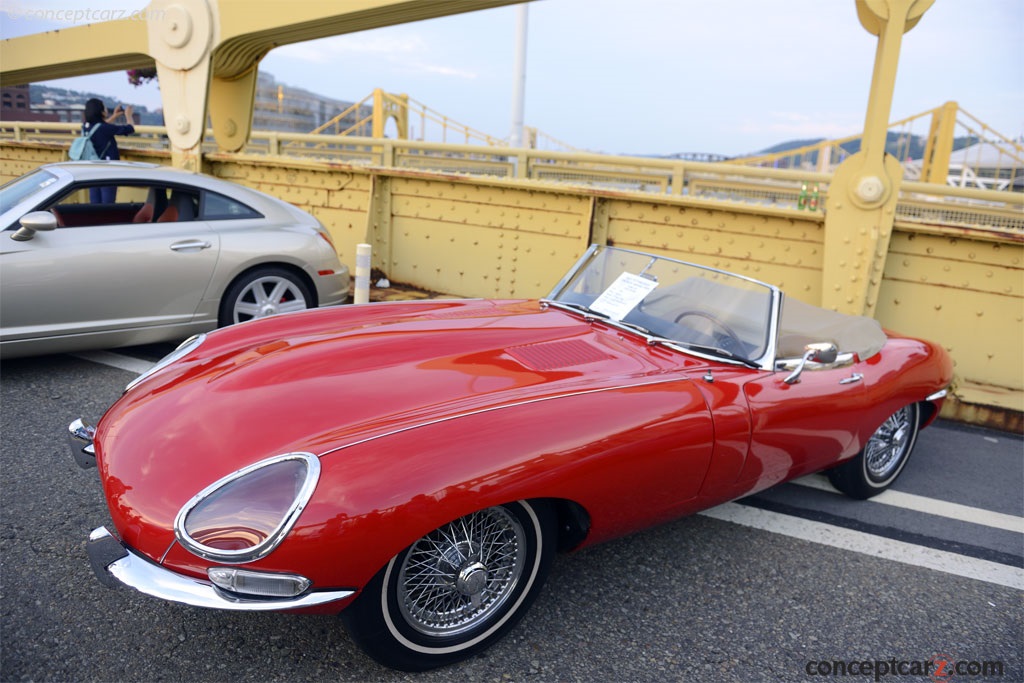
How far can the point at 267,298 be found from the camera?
521 cm

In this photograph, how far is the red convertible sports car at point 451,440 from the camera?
1896mm

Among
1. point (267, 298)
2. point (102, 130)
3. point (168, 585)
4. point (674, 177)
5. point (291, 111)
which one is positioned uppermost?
point (291, 111)

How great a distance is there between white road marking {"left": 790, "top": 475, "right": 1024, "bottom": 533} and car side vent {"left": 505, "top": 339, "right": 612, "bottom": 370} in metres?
1.62

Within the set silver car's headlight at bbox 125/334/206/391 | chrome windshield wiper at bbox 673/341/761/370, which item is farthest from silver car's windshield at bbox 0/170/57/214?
chrome windshield wiper at bbox 673/341/761/370

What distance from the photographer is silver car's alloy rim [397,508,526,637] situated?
2121 millimetres

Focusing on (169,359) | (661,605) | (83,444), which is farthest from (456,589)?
(169,359)

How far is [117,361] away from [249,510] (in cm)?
354

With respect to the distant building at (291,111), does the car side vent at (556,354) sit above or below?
below

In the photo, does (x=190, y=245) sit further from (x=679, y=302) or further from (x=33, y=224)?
(x=679, y=302)

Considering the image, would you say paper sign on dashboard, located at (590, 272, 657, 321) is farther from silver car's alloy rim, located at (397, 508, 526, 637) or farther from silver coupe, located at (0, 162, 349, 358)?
silver coupe, located at (0, 162, 349, 358)

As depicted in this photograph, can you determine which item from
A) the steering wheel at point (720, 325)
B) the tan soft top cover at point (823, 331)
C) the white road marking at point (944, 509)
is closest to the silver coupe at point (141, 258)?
the steering wheel at point (720, 325)

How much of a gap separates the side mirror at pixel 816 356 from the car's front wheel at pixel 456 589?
1323 millimetres

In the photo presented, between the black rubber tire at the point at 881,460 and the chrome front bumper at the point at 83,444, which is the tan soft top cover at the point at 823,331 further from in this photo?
the chrome front bumper at the point at 83,444

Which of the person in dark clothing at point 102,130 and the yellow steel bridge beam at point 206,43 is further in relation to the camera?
the person in dark clothing at point 102,130
